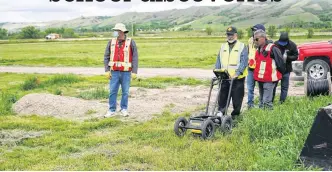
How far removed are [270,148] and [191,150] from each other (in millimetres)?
1164

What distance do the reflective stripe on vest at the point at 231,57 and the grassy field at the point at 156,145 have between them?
3.17ft

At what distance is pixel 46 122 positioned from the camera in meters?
10.0

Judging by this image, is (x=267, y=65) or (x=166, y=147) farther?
(x=267, y=65)

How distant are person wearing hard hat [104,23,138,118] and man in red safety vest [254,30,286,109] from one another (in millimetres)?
2832

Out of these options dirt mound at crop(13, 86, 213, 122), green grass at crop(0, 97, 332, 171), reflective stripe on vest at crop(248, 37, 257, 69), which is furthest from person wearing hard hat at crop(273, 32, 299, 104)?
dirt mound at crop(13, 86, 213, 122)

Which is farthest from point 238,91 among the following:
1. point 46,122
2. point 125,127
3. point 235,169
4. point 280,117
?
point 46,122

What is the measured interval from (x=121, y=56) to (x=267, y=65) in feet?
10.7

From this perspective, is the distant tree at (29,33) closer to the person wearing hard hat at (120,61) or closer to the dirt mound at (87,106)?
the dirt mound at (87,106)

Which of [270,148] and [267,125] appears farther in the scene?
[267,125]

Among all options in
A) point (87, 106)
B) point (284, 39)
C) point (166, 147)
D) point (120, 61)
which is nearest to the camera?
point (166, 147)

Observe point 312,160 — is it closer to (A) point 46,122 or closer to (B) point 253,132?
(B) point 253,132

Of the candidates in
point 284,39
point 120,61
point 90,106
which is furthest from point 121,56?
point 284,39

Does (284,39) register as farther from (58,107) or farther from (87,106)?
(58,107)

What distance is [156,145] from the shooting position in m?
7.66
